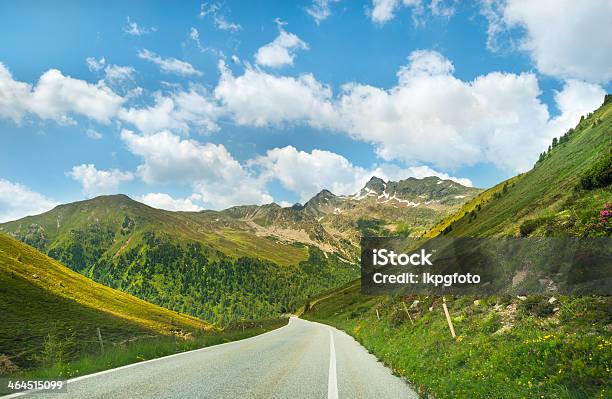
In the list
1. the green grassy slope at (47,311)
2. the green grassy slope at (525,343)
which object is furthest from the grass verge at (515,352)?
the green grassy slope at (47,311)

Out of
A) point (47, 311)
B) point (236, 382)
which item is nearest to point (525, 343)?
point (236, 382)

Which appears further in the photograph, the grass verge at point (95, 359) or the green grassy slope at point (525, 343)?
the grass verge at point (95, 359)

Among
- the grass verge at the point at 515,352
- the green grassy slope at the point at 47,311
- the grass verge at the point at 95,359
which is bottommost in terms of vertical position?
the green grassy slope at the point at 47,311

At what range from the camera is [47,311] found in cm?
6091

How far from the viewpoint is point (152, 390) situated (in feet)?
29.9

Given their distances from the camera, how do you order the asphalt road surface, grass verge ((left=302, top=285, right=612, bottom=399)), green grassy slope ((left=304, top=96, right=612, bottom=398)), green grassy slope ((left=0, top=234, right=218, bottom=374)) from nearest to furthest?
grass verge ((left=302, top=285, right=612, bottom=399)), green grassy slope ((left=304, top=96, right=612, bottom=398)), the asphalt road surface, green grassy slope ((left=0, top=234, right=218, bottom=374))

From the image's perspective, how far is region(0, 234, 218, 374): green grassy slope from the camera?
4291 cm

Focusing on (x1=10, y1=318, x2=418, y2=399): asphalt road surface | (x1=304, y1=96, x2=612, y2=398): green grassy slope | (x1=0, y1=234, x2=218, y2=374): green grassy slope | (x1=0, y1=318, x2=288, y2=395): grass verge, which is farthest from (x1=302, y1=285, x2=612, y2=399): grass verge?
(x1=0, y1=234, x2=218, y2=374): green grassy slope

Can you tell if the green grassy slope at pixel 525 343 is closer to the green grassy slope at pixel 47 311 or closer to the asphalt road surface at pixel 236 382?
the asphalt road surface at pixel 236 382

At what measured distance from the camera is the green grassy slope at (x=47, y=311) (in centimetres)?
4291

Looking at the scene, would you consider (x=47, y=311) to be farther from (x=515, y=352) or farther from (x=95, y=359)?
(x=515, y=352)

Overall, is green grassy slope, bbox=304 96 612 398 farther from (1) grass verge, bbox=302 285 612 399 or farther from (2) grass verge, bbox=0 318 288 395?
(2) grass verge, bbox=0 318 288 395

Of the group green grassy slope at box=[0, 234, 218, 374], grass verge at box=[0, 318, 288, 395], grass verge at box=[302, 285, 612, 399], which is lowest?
green grassy slope at box=[0, 234, 218, 374]

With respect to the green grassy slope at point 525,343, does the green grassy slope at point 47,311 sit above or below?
below
